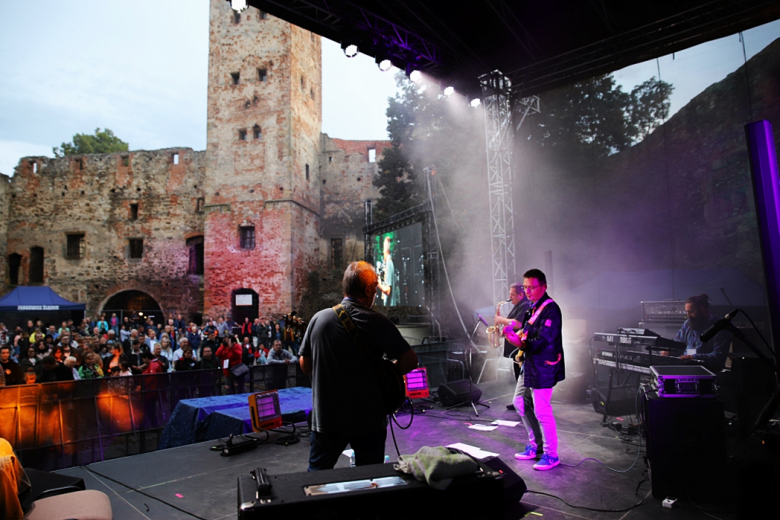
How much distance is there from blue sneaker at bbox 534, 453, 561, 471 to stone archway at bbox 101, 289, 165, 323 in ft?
73.4

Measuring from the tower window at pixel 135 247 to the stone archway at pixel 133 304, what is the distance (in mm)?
1806

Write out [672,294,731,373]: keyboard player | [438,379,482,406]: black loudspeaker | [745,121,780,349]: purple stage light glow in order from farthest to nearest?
[438,379,482,406]: black loudspeaker, [672,294,731,373]: keyboard player, [745,121,780,349]: purple stage light glow

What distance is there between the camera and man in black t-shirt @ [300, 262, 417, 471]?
7.39 ft

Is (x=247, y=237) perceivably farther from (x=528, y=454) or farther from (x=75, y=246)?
(x=528, y=454)

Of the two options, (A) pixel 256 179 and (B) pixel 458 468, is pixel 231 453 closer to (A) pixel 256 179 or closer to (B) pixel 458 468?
(B) pixel 458 468

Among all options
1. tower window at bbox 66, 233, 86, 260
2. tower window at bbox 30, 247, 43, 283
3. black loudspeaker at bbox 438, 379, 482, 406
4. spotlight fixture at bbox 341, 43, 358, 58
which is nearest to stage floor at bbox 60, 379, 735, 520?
black loudspeaker at bbox 438, 379, 482, 406

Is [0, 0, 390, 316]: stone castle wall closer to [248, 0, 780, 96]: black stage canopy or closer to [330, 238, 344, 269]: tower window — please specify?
[330, 238, 344, 269]: tower window

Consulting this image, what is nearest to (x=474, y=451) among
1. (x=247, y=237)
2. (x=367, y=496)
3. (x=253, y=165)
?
(x=367, y=496)

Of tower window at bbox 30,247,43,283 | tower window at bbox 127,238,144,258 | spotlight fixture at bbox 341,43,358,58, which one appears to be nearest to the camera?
spotlight fixture at bbox 341,43,358,58

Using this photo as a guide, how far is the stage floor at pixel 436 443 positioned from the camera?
304 cm

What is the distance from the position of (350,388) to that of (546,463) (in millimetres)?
2391

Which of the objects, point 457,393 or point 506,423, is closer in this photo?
point 506,423

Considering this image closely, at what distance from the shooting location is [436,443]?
4.62 m

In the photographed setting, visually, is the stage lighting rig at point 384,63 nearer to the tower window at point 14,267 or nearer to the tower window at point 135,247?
the tower window at point 135,247
